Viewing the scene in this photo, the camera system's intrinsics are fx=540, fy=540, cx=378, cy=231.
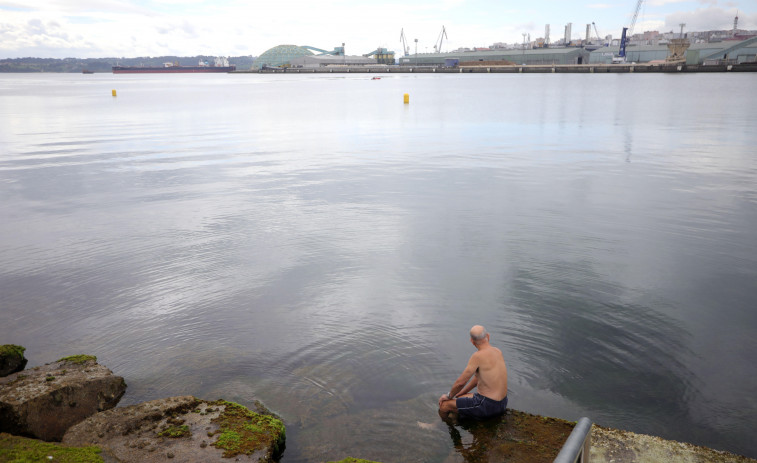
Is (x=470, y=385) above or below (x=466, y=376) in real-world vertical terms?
below

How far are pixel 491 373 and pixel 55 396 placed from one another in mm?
5804

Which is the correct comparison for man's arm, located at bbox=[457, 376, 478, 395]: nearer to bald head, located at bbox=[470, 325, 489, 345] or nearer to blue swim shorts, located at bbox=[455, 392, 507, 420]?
blue swim shorts, located at bbox=[455, 392, 507, 420]

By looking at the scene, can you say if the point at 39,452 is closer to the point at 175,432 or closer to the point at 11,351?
the point at 175,432

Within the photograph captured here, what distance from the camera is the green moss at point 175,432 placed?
260 inches

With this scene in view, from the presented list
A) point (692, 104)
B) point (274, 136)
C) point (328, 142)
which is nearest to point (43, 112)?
point (274, 136)

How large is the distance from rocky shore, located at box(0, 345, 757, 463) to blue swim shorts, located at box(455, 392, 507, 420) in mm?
121

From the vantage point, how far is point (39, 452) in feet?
19.0

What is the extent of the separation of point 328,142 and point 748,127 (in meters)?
29.1

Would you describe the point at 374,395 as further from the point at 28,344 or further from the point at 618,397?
the point at 28,344

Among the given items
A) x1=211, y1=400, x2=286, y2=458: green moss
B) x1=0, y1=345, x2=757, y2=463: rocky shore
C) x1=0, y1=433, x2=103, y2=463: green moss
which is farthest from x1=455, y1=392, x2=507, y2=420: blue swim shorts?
x1=0, y1=433, x2=103, y2=463: green moss

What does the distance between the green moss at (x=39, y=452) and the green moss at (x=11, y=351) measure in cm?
297

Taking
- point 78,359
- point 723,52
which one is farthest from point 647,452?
point 723,52

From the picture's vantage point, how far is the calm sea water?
834 cm

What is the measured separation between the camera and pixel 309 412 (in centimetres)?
789
